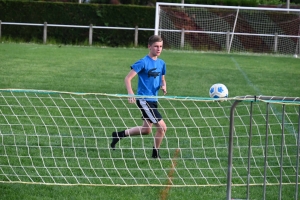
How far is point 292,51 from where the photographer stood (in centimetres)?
2759

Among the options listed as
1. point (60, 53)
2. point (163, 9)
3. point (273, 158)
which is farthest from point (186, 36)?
point (273, 158)

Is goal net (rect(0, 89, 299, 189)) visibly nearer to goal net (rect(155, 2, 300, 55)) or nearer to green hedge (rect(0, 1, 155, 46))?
goal net (rect(155, 2, 300, 55))

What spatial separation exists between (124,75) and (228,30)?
12.3 metres

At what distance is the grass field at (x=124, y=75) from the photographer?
6.59 meters

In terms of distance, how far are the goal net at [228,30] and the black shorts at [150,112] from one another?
63.4ft

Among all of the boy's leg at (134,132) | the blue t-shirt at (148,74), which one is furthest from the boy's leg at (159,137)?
the blue t-shirt at (148,74)

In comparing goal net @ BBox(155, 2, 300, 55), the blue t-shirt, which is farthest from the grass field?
goal net @ BBox(155, 2, 300, 55)

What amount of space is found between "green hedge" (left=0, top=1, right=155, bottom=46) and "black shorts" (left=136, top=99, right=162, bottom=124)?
926 inches

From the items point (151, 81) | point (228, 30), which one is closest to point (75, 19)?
point (228, 30)

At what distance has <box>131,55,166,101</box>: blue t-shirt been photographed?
8194mm

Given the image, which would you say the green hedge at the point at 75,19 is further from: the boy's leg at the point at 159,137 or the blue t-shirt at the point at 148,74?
the boy's leg at the point at 159,137

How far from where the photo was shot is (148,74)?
26.9 feet

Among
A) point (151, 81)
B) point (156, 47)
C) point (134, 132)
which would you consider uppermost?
point (156, 47)

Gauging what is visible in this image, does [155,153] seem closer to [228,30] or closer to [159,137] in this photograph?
[159,137]
